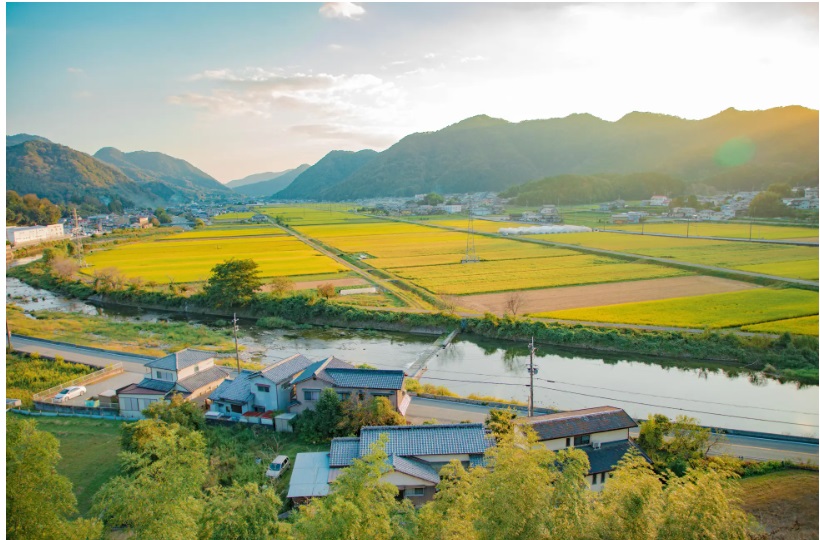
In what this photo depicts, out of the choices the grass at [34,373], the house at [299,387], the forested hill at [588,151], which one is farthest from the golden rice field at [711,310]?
the forested hill at [588,151]

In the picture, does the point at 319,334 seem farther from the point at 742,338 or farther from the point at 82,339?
the point at 742,338

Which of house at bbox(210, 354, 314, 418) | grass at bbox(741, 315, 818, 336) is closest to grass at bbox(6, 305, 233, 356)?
house at bbox(210, 354, 314, 418)

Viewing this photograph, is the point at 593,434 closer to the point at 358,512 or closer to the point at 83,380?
the point at 358,512

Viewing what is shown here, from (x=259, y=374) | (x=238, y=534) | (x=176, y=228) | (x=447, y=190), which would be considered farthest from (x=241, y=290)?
(x=447, y=190)

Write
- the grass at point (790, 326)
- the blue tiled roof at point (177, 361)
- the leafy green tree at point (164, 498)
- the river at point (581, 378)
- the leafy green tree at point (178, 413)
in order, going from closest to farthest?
the leafy green tree at point (164, 498), the leafy green tree at point (178, 413), the river at point (581, 378), the blue tiled roof at point (177, 361), the grass at point (790, 326)

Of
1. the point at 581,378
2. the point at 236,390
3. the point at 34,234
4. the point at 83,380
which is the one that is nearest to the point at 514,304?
the point at 581,378

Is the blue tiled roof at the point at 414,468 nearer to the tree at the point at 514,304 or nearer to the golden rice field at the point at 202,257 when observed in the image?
the tree at the point at 514,304
